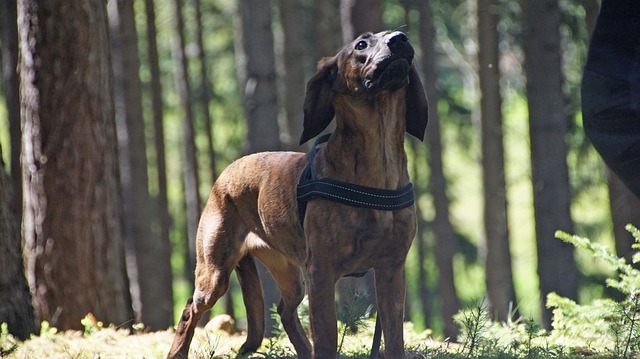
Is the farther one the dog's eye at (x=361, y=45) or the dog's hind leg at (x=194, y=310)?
the dog's hind leg at (x=194, y=310)

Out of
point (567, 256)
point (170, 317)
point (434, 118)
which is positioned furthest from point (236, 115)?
point (567, 256)

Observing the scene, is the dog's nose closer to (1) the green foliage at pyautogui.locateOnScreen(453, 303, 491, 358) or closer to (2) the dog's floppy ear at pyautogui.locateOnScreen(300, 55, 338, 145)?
(2) the dog's floppy ear at pyautogui.locateOnScreen(300, 55, 338, 145)

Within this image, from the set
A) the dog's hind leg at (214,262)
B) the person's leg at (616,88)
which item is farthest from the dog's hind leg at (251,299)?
the person's leg at (616,88)

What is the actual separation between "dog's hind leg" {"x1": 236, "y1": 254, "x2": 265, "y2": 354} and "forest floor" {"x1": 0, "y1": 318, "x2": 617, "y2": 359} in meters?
0.13

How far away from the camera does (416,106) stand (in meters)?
5.59

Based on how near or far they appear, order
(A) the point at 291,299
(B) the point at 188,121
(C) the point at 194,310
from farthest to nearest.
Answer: (B) the point at 188,121, (A) the point at 291,299, (C) the point at 194,310

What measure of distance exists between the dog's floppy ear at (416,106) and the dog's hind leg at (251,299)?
1.91m

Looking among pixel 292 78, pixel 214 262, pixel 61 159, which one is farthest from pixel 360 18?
pixel 214 262

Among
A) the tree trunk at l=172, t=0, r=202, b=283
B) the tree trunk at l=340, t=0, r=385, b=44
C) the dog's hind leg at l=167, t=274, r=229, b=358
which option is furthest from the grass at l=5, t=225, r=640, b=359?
the tree trunk at l=172, t=0, r=202, b=283

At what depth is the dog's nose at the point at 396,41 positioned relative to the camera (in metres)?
5.07

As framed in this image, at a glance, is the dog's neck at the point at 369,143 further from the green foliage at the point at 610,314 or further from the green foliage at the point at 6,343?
the green foliage at the point at 6,343

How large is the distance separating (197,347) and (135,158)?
8.76m

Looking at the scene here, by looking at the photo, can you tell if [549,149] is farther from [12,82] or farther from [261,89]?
[12,82]

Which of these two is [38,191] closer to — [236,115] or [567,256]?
[567,256]
